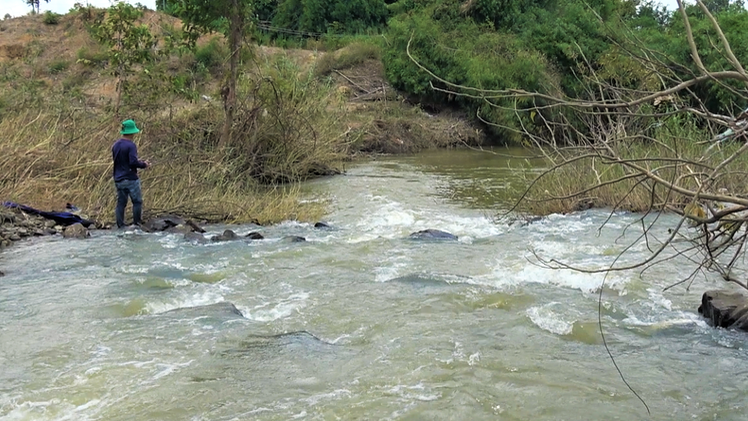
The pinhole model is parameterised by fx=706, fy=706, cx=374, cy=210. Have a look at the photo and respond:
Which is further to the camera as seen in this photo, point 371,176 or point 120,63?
point 371,176

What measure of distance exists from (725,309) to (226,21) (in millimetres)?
11102

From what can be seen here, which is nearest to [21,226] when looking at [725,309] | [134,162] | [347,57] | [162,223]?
[134,162]

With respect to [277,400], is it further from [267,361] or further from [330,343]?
[330,343]

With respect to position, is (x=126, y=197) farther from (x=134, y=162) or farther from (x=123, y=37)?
(x=123, y=37)

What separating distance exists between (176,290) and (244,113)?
7744mm

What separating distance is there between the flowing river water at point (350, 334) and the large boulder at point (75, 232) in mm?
161

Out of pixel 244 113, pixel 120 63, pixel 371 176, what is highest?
pixel 120 63

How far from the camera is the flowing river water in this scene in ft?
14.8

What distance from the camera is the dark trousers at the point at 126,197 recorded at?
33.0 feet

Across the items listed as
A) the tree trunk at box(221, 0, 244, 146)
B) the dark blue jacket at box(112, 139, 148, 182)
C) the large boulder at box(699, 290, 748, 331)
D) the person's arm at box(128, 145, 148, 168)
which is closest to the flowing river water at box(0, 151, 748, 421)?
the large boulder at box(699, 290, 748, 331)

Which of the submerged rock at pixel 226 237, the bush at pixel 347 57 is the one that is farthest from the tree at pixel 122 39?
the bush at pixel 347 57

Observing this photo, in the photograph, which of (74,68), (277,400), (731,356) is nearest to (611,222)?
(731,356)

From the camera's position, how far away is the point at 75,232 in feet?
31.7

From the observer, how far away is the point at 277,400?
14.9 ft
